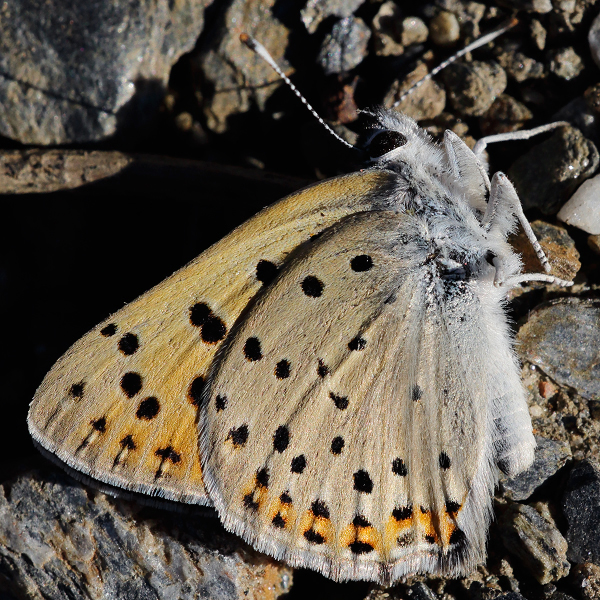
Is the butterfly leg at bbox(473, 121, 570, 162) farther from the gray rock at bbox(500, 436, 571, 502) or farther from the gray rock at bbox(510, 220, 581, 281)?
the gray rock at bbox(500, 436, 571, 502)

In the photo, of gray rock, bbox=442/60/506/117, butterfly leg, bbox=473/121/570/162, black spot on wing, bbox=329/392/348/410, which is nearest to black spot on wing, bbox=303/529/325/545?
black spot on wing, bbox=329/392/348/410

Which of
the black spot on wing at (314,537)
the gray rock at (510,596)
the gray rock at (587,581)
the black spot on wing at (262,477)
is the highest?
the black spot on wing at (262,477)


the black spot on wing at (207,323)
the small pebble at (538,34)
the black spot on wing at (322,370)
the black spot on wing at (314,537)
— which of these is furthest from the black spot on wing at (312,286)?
the small pebble at (538,34)

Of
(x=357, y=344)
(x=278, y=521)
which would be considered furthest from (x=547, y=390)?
(x=278, y=521)

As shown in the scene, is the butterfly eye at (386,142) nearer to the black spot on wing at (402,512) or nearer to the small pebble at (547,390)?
the small pebble at (547,390)

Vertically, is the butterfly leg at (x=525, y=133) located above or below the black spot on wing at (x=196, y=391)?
below

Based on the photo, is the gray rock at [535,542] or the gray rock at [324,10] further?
the gray rock at [324,10]

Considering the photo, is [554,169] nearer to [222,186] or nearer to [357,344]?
[357,344]
